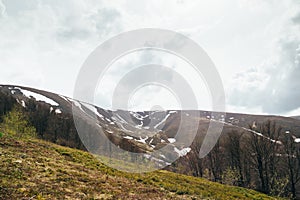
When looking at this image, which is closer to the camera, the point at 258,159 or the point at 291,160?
the point at 258,159

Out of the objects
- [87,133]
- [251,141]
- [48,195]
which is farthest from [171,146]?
[48,195]

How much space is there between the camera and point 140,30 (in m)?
27.5

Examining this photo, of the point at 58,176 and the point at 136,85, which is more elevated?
the point at 136,85

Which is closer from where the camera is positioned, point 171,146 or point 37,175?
point 37,175

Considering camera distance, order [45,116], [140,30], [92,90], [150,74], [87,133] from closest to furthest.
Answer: [92,90] < [140,30] < [150,74] < [45,116] < [87,133]

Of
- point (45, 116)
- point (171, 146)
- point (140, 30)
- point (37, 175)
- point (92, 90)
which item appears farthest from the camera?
point (171, 146)

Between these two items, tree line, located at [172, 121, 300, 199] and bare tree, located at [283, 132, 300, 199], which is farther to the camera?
bare tree, located at [283, 132, 300, 199]

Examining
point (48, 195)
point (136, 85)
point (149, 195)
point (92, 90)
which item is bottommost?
point (149, 195)

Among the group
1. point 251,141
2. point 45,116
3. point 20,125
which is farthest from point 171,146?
point 20,125

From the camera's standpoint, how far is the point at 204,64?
886 inches

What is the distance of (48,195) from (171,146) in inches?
7255

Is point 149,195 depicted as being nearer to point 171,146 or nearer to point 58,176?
point 58,176

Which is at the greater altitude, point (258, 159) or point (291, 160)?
point (258, 159)

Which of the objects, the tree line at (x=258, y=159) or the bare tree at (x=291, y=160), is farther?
the bare tree at (x=291, y=160)
